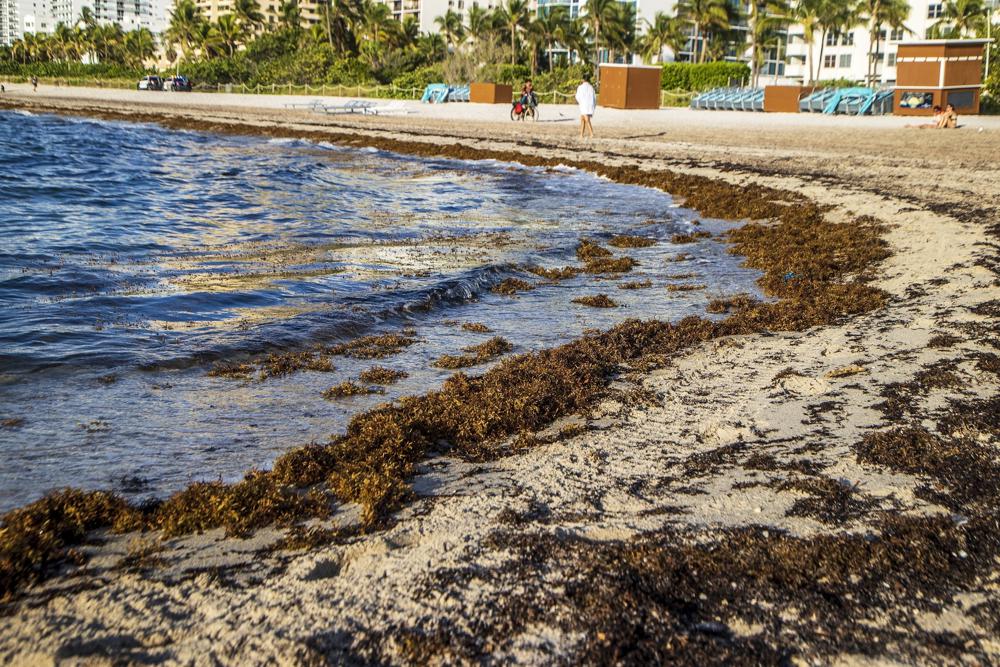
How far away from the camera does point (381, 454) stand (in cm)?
402

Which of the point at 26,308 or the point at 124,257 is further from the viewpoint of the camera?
the point at 124,257

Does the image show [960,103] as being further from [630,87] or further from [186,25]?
[186,25]

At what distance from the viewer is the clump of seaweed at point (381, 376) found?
548 cm

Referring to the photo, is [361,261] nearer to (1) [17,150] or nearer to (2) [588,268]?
(2) [588,268]

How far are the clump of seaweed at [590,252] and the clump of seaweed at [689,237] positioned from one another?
1064mm

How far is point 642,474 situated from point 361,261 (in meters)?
6.45

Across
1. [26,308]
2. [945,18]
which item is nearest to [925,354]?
[26,308]

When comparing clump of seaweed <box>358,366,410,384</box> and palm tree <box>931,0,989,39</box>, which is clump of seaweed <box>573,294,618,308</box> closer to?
clump of seaweed <box>358,366,410,384</box>

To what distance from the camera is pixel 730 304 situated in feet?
24.2

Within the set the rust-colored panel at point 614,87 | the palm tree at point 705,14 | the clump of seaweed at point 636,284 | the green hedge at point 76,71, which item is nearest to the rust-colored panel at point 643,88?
the rust-colored panel at point 614,87

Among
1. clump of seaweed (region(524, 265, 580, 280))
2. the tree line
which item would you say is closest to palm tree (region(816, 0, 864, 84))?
the tree line

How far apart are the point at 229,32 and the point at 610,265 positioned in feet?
357

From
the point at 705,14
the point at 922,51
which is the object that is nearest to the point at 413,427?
the point at 922,51

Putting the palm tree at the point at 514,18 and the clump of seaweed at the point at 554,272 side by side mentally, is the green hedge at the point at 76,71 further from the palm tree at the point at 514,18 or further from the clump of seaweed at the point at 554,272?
the clump of seaweed at the point at 554,272
